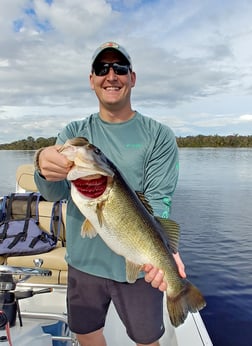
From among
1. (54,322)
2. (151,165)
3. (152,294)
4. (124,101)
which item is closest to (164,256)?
(152,294)

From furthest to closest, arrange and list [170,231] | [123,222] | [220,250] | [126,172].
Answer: [220,250], [126,172], [170,231], [123,222]

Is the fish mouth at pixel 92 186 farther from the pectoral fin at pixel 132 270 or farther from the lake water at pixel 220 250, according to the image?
the lake water at pixel 220 250

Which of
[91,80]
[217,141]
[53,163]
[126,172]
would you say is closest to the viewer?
[53,163]

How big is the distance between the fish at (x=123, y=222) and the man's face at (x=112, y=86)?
2.09 ft

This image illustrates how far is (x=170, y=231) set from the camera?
7.32ft

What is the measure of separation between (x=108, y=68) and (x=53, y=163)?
2.93 ft

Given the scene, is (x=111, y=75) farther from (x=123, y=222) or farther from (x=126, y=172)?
(x=123, y=222)

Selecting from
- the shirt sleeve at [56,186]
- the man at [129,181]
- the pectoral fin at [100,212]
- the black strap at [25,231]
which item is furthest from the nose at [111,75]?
the black strap at [25,231]

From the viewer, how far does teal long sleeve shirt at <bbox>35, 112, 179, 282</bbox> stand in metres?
2.36

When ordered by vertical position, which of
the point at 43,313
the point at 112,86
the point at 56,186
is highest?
the point at 112,86

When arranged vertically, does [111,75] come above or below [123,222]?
above

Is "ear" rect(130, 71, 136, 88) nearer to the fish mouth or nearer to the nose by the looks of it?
the nose

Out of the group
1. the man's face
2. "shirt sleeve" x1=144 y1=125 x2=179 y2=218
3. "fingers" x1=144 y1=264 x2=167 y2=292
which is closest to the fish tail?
Answer: "fingers" x1=144 y1=264 x2=167 y2=292

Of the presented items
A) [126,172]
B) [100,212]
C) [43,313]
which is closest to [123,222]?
[100,212]
